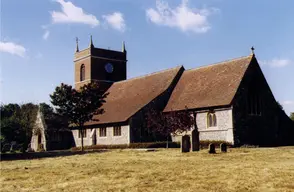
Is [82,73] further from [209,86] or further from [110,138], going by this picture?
[209,86]

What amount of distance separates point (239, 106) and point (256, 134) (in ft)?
10.7

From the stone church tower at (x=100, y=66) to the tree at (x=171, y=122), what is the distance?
18.8m

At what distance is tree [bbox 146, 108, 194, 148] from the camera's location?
1341 inches

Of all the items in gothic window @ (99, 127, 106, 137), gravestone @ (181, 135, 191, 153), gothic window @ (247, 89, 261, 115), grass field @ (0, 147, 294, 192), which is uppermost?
gothic window @ (247, 89, 261, 115)

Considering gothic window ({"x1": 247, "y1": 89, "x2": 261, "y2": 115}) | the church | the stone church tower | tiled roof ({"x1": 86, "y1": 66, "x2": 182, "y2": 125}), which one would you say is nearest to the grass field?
the church

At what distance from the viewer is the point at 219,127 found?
3481 cm

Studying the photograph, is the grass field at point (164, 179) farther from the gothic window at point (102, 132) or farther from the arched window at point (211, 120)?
the gothic window at point (102, 132)

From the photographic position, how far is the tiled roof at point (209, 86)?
3506 cm

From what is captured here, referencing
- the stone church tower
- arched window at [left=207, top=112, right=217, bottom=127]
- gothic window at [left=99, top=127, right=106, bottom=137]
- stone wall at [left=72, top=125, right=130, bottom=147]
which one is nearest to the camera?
arched window at [left=207, top=112, right=217, bottom=127]

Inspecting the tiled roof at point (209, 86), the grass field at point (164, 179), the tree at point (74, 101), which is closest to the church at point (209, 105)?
the tiled roof at point (209, 86)

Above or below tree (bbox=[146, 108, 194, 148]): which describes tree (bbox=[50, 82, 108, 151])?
above

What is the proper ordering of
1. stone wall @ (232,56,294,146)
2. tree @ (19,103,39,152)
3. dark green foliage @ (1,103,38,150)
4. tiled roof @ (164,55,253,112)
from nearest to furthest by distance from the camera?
stone wall @ (232,56,294,146), tiled roof @ (164,55,253,112), tree @ (19,103,39,152), dark green foliage @ (1,103,38,150)

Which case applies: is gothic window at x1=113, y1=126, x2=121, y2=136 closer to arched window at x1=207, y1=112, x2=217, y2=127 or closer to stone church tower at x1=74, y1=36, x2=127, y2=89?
arched window at x1=207, y1=112, x2=217, y2=127

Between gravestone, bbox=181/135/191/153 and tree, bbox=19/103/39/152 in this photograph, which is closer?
gravestone, bbox=181/135/191/153
